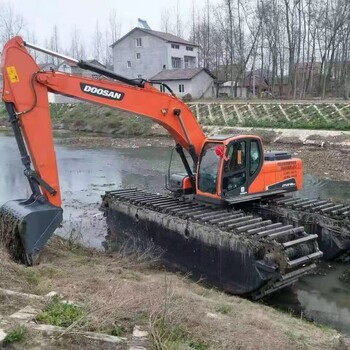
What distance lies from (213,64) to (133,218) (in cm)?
5521

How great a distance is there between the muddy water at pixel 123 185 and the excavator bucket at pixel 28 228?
9.95 feet

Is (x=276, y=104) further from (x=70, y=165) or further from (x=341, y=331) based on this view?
(x=341, y=331)

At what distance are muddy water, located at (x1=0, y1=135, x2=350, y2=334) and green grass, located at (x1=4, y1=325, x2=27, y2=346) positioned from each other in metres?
4.66

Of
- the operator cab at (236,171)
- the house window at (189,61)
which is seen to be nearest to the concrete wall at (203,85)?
the house window at (189,61)

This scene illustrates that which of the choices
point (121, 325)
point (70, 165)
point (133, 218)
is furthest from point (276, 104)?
point (121, 325)

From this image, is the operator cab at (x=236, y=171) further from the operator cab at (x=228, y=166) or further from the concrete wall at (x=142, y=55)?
the concrete wall at (x=142, y=55)

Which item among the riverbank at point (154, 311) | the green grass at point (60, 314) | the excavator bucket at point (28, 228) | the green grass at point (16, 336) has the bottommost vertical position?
the riverbank at point (154, 311)

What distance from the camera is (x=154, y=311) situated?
16.9 feet

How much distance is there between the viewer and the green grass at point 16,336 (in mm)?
4359

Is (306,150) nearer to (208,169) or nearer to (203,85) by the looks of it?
(208,169)

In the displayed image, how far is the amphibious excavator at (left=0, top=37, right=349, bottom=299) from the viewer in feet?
24.8

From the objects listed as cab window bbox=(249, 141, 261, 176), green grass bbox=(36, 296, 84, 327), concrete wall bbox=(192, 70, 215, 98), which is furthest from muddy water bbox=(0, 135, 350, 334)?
concrete wall bbox=(192, 70, 215, 98)

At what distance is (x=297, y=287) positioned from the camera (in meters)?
8.45

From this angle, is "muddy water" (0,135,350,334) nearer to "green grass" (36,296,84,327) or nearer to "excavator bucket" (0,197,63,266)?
"excavator bucket" (0,197,63,266)
